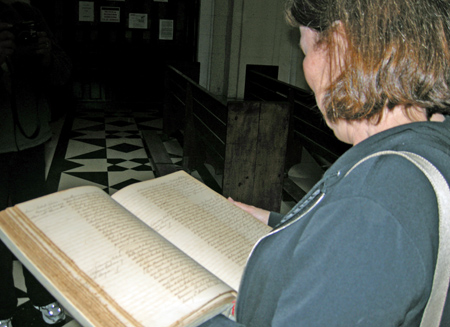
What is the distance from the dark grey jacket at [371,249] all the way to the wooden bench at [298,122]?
6.55 ft

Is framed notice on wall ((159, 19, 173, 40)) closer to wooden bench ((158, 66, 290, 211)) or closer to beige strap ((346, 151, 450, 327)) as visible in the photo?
wooden bench ((158, 66, 290, 211))

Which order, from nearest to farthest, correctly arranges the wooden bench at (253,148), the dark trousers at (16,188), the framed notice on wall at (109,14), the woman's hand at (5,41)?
1. the woman's hand at (5,41)
2. the dark trousers at (16,188)
3. the wooden bench at (253,148)
4. the framed notice on wall at (109,14)

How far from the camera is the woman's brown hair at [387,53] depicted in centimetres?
60

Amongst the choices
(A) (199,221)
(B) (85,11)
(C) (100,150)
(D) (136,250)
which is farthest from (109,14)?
(D) (136,250)

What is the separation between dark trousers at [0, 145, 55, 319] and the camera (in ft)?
6.09

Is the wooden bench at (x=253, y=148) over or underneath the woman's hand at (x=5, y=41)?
underneath

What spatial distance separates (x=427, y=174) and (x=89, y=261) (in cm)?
57

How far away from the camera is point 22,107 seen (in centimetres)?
186

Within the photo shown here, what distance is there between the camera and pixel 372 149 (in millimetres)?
623

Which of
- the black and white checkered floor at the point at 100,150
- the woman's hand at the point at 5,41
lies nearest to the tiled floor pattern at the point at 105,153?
the black and white checkered floor at the point at 100,150

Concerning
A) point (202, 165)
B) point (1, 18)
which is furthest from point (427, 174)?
point (202, 165)

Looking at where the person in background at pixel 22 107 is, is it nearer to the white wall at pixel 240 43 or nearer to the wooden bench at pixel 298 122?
the wooden bench at pixel 298 122

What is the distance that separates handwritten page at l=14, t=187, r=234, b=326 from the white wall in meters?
7.23

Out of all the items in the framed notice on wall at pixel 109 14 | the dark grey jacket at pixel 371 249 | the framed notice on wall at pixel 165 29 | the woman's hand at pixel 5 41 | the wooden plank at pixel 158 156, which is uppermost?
the framed notice on wall at pixel 109 14
